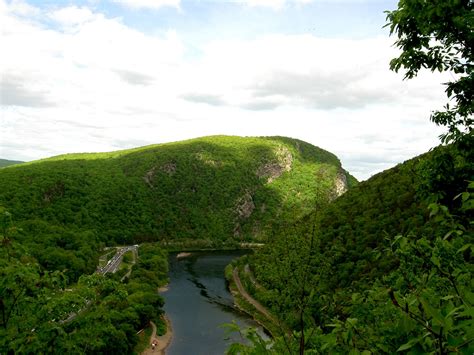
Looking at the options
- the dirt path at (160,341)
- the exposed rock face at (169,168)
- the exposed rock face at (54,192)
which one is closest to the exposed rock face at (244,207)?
the exposed rock face at (169,168)

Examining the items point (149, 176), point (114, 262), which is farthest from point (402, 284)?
point (149, 176)

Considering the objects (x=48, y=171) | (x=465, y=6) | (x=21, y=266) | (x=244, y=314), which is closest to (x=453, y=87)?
(x=465, y=6)

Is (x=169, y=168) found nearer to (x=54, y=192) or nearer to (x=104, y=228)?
(x=104, y=228)

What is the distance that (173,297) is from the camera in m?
74.2

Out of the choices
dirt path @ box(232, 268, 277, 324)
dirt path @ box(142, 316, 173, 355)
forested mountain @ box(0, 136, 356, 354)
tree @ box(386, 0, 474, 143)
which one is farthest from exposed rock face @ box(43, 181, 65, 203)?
tree @ box(386, 0, 474, 143)

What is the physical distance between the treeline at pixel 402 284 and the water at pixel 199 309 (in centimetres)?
2834

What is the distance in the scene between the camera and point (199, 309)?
67500 millimetres

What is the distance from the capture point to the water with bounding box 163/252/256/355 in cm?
5162

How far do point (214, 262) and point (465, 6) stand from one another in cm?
11035

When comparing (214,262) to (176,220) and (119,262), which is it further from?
(176,220)

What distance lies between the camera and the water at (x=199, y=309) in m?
51.6

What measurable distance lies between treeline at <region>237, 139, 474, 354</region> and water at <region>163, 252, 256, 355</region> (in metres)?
28.3

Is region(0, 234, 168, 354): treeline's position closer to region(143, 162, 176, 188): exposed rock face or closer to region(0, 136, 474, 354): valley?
region(0, 136, 474, 354): valley

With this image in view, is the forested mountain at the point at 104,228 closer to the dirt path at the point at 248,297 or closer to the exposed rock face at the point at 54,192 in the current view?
the exposed rock face at the point at 54,192
